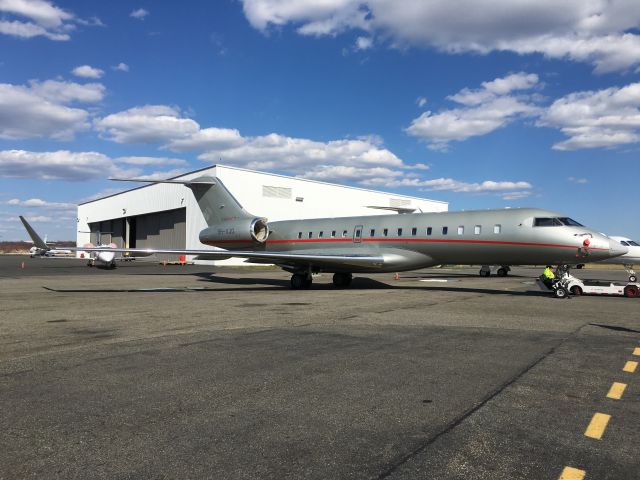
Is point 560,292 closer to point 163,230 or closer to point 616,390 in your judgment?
point 616,390

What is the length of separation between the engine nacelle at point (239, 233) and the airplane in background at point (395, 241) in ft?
0.16

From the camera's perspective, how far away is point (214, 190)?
24953mm

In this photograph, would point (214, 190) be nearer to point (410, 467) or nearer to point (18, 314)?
point (18, 314)

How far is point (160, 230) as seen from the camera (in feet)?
193

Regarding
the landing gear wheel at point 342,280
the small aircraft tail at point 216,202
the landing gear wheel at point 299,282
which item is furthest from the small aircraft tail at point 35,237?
the landing gear wheel at point 342,280

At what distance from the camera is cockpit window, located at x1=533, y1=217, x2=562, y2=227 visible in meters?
16.7

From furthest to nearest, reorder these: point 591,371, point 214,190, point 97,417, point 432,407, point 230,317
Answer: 1. point 214,190
2. point 230,317
3. point 591,371
4. point 432,407
5. point 97,417

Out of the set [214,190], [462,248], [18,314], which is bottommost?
[18,314]

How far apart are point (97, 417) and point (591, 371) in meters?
5.99

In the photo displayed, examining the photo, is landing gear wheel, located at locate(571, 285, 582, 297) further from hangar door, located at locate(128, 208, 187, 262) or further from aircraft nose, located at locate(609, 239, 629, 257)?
hangar door, located at locate(128, 208, 187, 262)

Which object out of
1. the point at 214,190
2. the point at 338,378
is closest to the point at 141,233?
the point at 214,190

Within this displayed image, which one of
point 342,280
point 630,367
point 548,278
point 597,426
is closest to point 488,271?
point 548,278

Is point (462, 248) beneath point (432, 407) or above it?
above

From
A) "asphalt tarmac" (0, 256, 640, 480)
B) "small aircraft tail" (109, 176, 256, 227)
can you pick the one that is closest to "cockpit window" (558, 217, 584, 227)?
"asphalt tarmac" (0, 256, 640, 480)
